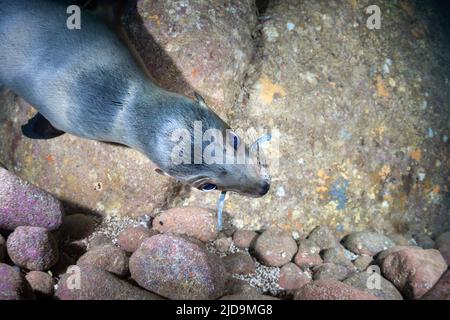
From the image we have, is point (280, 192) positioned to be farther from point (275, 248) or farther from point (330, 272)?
point (330, 272)

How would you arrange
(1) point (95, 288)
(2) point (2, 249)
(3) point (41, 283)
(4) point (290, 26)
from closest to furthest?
(1) point (95, 288) < (3) point (41, 283) < (2) point (2, 249) < (4) point (290, 26)

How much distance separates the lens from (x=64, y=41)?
8.20 ft

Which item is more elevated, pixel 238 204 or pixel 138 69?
pixel 138 69

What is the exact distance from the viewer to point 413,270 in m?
2.48

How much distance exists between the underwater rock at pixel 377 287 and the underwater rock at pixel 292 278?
1.07 ft

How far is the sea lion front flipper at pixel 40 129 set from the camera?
3.07 meters

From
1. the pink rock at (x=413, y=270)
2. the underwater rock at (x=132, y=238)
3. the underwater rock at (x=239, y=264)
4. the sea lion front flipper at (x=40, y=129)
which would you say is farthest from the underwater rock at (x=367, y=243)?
the sea lion front flipper at (x=40, y=129)

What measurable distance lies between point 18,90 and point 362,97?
3102 mm

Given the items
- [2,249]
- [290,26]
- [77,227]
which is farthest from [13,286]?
[290,26]

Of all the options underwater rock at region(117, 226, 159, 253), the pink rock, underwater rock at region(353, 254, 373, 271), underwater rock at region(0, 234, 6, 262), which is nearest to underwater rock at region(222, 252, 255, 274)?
underwater rock at region(117, 226, 159, 253)

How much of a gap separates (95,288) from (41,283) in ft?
1.38

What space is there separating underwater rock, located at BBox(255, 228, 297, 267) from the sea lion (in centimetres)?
85
